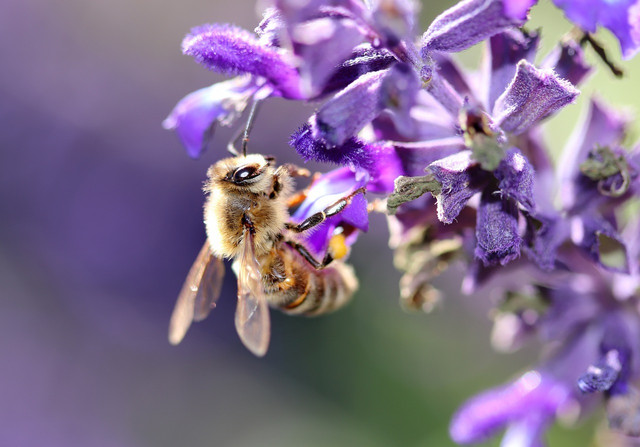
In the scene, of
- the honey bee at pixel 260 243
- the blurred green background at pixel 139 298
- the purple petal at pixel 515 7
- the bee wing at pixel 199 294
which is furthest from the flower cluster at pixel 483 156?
the blurred green background at pixel 139 298

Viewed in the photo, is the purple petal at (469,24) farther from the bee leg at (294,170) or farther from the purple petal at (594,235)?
the bee leg at (294,170)

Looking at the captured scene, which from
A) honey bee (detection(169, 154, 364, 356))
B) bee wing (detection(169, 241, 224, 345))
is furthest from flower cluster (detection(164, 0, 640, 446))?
bee wing (detection(169, 241, 224, 345))

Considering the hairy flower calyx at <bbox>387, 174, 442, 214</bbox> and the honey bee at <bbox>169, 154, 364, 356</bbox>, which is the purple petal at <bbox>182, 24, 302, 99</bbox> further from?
the honey bee at <bbox>169, 154, 364, 356</bbox>

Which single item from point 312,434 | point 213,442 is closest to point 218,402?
point 213,442

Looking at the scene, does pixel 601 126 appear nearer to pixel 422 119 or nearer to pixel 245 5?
pixel 422 119

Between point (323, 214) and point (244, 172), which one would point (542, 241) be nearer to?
point (323, 214)
